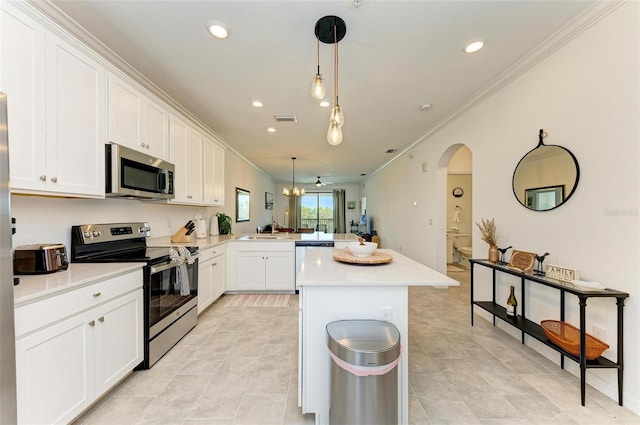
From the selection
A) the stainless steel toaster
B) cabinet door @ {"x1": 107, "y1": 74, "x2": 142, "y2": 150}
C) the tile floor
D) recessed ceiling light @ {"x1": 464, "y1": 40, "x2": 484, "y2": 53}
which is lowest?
the tile floor

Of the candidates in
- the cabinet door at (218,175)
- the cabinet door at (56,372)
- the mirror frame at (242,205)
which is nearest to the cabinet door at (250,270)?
the cabinet door at (218,175)

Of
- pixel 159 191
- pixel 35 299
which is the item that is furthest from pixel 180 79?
pixel 35 299

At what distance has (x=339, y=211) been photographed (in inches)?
433

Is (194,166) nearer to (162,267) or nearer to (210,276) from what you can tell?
(210,276)

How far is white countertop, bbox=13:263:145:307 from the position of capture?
4.03 feet

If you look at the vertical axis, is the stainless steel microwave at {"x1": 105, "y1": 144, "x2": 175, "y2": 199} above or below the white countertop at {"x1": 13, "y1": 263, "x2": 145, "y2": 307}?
above

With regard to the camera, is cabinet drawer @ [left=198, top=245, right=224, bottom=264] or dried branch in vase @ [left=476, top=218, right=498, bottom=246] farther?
cabinet drawer @ [left=198, top=245, right=224, bottom=264]

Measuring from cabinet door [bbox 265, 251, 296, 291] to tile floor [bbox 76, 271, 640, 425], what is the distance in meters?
1.16

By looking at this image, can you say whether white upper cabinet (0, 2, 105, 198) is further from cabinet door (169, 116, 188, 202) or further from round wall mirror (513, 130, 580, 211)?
round wall mirror (513, 130, 580, 211)

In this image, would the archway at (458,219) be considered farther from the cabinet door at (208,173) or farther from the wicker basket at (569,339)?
the cabinet door at (208,173)

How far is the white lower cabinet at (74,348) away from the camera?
121cm

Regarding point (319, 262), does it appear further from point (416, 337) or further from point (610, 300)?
point (610, 300)

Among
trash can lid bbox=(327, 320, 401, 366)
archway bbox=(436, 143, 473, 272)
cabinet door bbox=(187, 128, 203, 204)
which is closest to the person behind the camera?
trash can lid bbox=(327, 320, 401, 366)

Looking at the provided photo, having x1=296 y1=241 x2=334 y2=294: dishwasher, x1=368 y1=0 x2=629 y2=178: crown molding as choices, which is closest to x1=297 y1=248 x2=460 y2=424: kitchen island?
x1=368 y1=0 x2=629 y2=178: crown molding
